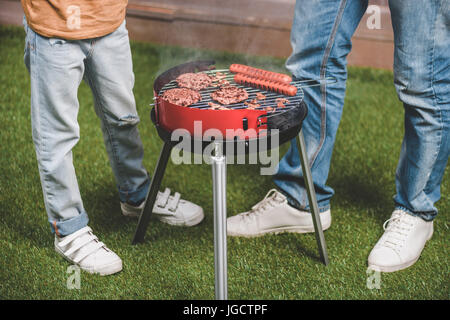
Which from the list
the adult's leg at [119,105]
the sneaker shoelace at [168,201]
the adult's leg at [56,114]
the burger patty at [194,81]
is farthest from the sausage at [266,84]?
the sneaker shoelace at [168,201]

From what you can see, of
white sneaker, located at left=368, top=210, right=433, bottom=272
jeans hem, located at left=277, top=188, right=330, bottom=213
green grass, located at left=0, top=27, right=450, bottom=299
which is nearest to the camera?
green grass, located at left=0, top=27, right=450, bottom=299

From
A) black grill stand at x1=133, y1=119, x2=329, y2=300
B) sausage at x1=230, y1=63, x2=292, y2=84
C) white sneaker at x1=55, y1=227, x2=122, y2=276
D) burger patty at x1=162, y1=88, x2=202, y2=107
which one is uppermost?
sausage at x1=230, y1=63, x2=292, y2=84

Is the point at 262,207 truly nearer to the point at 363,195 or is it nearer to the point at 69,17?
the point at 363,195

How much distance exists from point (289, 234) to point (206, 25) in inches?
99.3

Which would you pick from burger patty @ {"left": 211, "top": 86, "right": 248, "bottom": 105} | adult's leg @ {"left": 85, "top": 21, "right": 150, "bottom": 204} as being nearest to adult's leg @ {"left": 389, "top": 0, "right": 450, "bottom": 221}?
burger patty @ {"left": 211, "top": 86, "right": 248, "bottom": 105}

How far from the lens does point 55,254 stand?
2496 millimetres

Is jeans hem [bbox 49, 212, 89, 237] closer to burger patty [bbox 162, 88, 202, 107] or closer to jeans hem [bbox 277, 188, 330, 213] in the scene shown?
burger patty [bbox 162, 88, 202, 107]

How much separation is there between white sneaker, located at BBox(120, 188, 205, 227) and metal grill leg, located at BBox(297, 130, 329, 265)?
0.65m

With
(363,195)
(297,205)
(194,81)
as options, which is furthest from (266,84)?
(363,195)

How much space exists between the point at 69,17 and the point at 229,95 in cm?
64

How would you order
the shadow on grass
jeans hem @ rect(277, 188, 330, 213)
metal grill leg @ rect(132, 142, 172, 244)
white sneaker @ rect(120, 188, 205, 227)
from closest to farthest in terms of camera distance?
1. metal grill leg @ rect(132, 142, 172, 244)
2. jeans hem @ rect(277, 188, 330, 213)
3. white sneaker @ rect(120, 188, 205, 227)
4. the shadow on grass

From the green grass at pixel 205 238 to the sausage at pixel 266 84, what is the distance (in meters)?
0.49

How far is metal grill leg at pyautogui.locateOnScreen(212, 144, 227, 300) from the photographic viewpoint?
182cm
